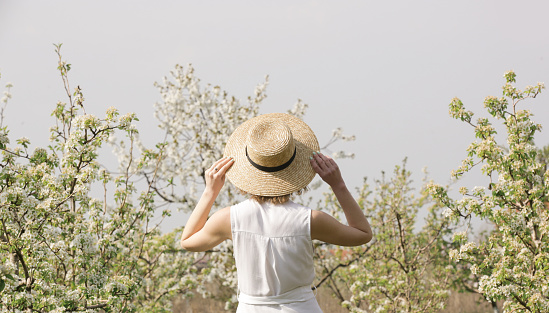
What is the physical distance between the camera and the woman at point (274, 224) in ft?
9.40

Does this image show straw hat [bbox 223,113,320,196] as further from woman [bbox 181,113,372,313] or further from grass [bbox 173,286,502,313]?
grass [bbox 173,286,502,313]

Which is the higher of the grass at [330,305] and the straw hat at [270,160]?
the straw hat at [270,160]

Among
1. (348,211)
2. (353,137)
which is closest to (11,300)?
(348,211)

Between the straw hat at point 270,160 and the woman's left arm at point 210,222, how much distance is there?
0.24 feet

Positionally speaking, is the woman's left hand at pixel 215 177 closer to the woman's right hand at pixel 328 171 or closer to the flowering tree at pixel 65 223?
the woman's right hand at pixel 328 171

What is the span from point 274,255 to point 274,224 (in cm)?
16

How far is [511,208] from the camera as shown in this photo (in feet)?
18.8

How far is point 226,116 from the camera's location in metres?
9.45

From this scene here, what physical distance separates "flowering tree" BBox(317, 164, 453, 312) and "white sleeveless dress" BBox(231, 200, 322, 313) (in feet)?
14.6

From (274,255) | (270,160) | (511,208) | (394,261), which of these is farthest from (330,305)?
(270,160)

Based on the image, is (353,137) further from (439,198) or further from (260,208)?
(260,208)

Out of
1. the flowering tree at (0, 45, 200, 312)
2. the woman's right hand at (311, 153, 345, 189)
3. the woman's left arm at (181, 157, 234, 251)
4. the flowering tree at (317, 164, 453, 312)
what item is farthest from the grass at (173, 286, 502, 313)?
the woman's right hand at (311, 153, 345, 189)

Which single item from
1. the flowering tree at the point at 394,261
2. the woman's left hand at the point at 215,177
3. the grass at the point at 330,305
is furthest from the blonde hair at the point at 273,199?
the grass at the point at 330,305

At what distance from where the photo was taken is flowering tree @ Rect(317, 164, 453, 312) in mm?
7957
